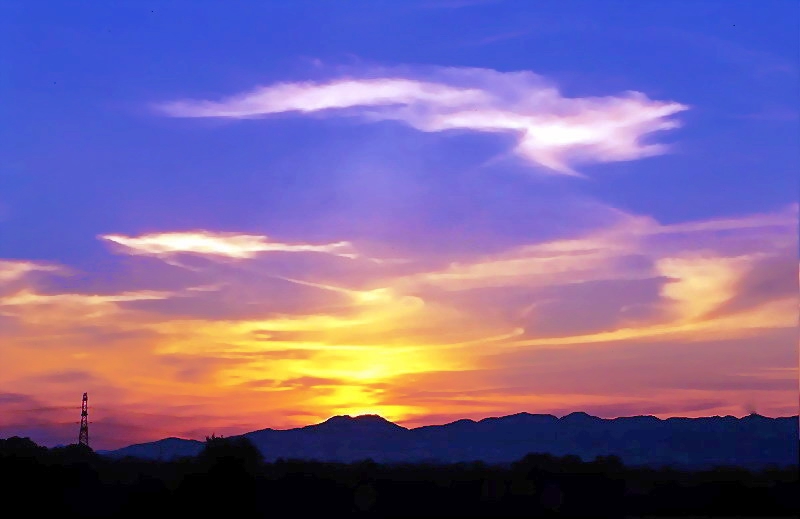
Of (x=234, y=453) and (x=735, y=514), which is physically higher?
(x=234, y=453)

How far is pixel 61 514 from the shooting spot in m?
93.4

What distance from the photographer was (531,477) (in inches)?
4646

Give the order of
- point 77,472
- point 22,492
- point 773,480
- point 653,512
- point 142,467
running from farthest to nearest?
point 142,467 → point 77,472 → point 22,492 → point 653,512 → point 773,480

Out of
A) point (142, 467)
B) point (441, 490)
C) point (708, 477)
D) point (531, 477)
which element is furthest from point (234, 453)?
point (708, 477)

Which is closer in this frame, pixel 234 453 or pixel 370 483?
pixel 234 453

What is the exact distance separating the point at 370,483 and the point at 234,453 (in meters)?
20.6

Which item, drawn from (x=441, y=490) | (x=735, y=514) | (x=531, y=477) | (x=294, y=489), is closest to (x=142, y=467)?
(x=294, y=489)

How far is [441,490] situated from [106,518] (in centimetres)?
3701

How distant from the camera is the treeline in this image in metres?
93.0

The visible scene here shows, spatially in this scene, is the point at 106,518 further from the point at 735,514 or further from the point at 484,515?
the point at 735,514

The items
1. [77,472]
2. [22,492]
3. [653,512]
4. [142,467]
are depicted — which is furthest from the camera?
[142,467]

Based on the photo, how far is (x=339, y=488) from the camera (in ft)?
373

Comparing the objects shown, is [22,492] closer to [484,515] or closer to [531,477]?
[484,515]

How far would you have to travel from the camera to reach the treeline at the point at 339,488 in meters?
93.0
